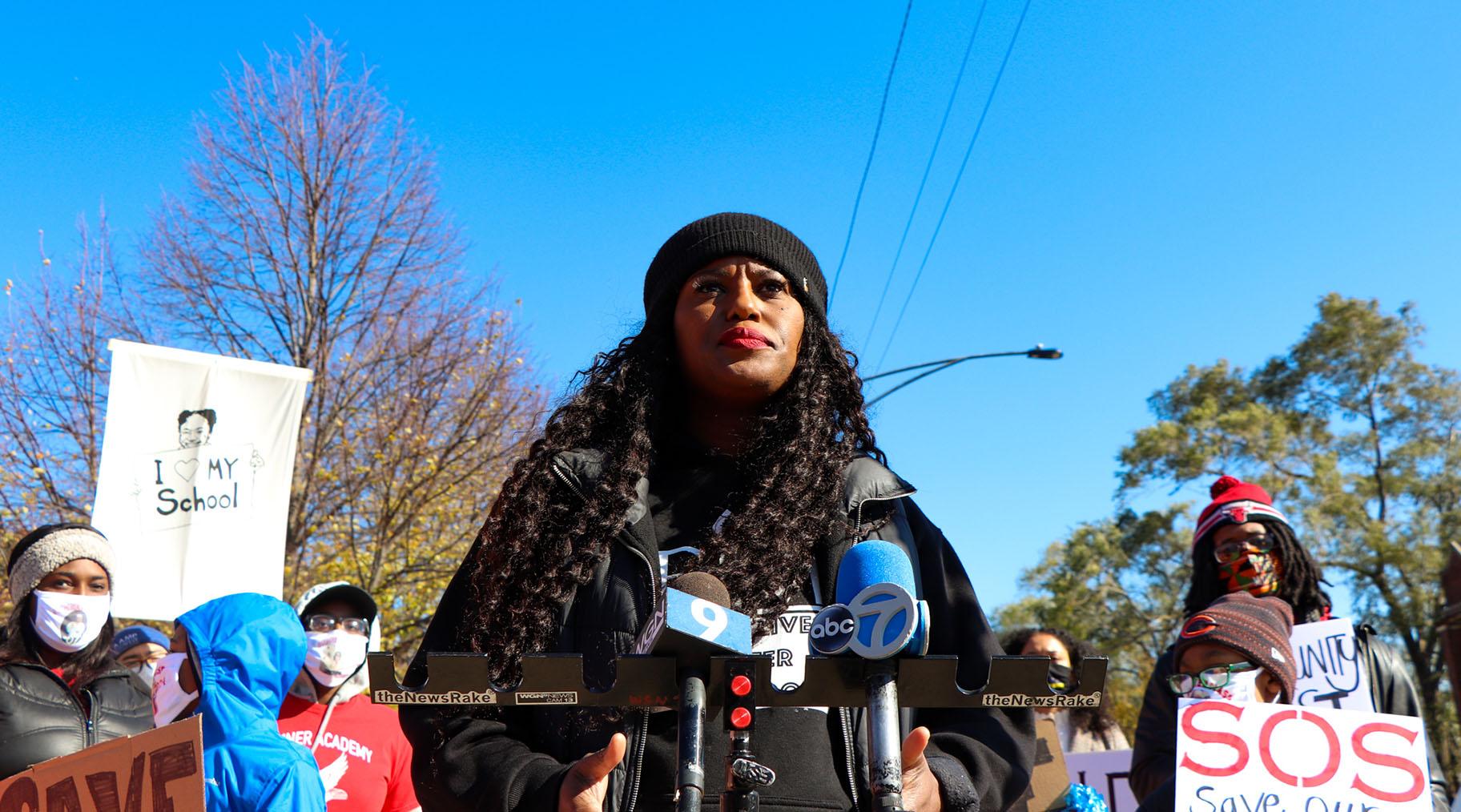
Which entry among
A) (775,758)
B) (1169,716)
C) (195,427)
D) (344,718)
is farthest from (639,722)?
(195,427)

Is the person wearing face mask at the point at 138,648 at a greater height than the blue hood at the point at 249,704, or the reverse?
the person wearing face mask at the point at 138,648

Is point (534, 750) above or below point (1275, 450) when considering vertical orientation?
below

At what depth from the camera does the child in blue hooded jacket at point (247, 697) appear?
3975 mm

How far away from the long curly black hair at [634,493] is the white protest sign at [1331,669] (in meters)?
2.86

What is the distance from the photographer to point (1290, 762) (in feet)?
11.5

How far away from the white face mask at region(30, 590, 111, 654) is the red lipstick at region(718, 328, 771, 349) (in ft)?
14.3

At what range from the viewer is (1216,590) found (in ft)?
17.0

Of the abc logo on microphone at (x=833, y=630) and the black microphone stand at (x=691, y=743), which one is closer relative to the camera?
→ the black microphone stand at (x=691, y=743)

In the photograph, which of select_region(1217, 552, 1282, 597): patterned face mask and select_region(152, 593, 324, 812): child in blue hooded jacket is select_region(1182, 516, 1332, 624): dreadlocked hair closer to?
select_region(1217, 552, 1282, 597): patterned face mask

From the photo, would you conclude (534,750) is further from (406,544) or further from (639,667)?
(406,544)

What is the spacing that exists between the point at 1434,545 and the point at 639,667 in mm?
32266

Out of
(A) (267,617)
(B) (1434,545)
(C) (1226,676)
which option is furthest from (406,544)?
(B) (1434,545)

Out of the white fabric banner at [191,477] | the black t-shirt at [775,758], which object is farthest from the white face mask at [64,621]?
the black t-shirt at [775,758]

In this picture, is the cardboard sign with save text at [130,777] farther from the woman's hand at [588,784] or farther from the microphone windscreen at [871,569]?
the microphone windscreen at [871,569]
